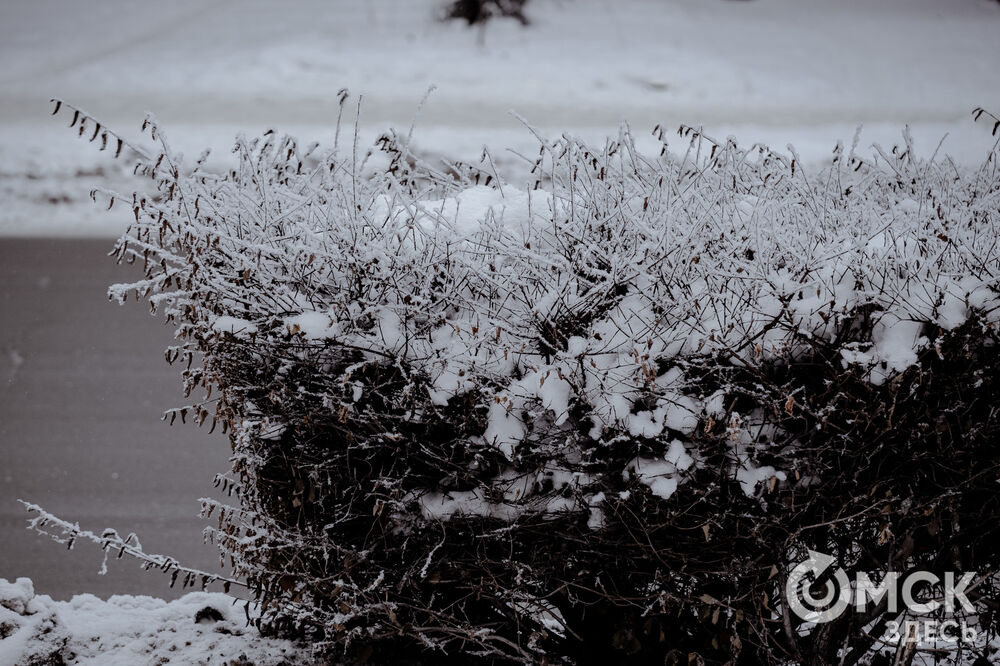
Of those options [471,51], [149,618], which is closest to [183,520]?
[149,618]

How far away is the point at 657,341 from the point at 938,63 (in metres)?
16.6

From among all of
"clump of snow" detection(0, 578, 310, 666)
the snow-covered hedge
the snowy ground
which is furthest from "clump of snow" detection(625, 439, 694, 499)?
the snowy ground

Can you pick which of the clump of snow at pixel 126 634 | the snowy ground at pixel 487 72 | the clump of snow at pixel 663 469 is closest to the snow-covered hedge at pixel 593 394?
the clump of snow at pixel 663 469

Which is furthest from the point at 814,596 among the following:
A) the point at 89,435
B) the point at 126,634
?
the point at 89,435

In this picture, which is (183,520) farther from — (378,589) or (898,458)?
(898,458)

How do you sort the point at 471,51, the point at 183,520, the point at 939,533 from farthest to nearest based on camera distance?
1. the point at 471,51
2. the point at 183,520
3. the point at 939,533

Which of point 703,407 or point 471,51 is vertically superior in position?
point 471,51

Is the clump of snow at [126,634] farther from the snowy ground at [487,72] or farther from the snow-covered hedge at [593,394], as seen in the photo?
the snowy ground at [487,72]

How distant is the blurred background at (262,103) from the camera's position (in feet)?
18.1

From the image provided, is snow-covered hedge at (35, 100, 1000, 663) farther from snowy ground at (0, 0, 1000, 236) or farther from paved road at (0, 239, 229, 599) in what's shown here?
snowy ground at (0, 0, 1000, 236)

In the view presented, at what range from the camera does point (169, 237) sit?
103 inches

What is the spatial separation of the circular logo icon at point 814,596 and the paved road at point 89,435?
347cm

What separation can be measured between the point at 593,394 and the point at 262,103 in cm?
1240

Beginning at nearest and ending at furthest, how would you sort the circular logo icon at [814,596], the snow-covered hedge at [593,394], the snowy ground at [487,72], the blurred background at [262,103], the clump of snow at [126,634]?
1. the snow-covered hedge at [593,394]
2. the circular logo icon at [814,596]
3. the clump of snow at [126,634]
4. the blurred background at [262,103]
5. the snowy ground at [487,72]
